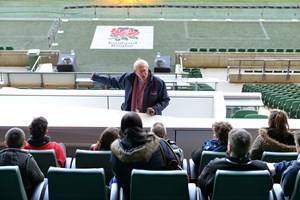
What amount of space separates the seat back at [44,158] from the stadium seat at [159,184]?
1.02 meters

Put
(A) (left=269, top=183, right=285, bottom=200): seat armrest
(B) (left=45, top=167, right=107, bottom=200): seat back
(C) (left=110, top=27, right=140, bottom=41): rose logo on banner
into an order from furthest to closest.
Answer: (C) (left=110, top=27, right=140, bottom=41): rose logo on banner < (A) (left=269, top=183, right=285, bottom=200): seat armrest < (B) (left=45, top=167, right=107, bottom=200): seat back

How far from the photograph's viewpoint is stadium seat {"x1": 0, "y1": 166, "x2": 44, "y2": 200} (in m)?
4.45

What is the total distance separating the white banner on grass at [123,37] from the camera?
25.5 meters

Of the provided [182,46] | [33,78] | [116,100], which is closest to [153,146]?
[116,100]

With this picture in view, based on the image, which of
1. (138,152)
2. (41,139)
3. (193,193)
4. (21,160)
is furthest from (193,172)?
(21,160)

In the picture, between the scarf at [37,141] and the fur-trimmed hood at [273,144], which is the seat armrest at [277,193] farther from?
the scarf at [37,141]

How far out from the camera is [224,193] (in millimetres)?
4535

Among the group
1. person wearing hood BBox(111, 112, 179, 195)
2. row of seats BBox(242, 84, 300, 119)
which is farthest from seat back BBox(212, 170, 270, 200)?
row of seats BBox(242, 84, 300, 119)

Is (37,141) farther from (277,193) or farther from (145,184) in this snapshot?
(277,193)

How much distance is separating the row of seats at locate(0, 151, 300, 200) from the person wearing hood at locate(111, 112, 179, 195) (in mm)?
211

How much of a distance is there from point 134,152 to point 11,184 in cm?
106

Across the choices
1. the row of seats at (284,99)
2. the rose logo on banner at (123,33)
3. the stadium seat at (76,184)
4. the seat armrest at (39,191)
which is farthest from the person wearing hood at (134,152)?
the rose logo on banner at (123,33)

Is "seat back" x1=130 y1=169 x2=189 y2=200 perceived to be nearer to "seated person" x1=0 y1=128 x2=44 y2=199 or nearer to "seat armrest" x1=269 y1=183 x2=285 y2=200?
"seat armrest" x1=269 y1=183 x2=285 y2=200

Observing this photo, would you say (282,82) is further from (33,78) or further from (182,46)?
(33,78)
